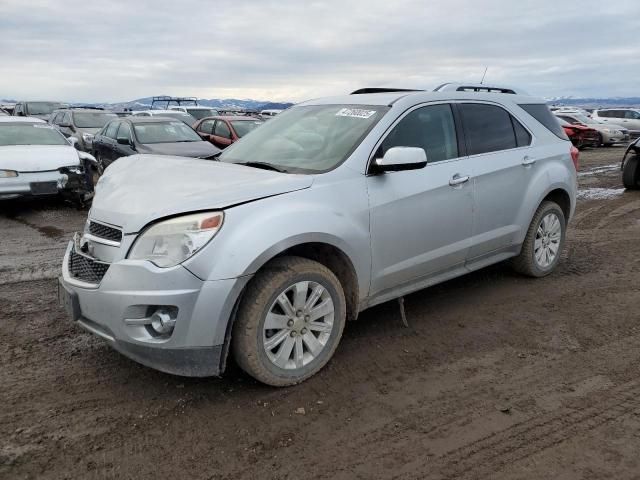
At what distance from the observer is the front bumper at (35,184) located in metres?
8.05

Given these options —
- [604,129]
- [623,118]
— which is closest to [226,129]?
[604,129]

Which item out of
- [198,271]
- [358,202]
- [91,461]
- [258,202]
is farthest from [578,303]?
[91,461]

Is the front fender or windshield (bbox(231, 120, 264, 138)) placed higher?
windshield (bbox(231, 120, 264, 138))

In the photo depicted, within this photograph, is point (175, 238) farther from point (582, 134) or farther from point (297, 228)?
point (582, 134)

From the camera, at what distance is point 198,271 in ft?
9.21

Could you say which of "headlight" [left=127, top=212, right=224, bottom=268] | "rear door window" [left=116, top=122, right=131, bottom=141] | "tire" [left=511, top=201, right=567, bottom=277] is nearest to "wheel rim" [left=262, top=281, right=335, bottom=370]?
"headlight" [left=127, top=212, right=224, bottom=268]

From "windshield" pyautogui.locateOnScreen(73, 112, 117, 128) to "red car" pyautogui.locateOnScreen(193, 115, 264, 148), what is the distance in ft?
13.6

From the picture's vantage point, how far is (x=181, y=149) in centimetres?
1090

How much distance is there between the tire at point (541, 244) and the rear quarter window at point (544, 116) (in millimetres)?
718

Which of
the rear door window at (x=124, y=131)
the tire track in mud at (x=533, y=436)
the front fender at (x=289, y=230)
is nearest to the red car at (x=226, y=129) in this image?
the rear door window at (x=124, y=131)

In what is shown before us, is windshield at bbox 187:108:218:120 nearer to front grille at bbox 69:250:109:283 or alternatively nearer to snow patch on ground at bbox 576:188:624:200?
snow patch on ground at bbox 576:188:624:200

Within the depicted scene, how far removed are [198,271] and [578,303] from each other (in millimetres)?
3435

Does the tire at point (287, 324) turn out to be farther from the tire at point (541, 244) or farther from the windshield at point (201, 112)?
the windshield at point (201, 112)

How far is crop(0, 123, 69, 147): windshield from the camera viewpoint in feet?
29.8
